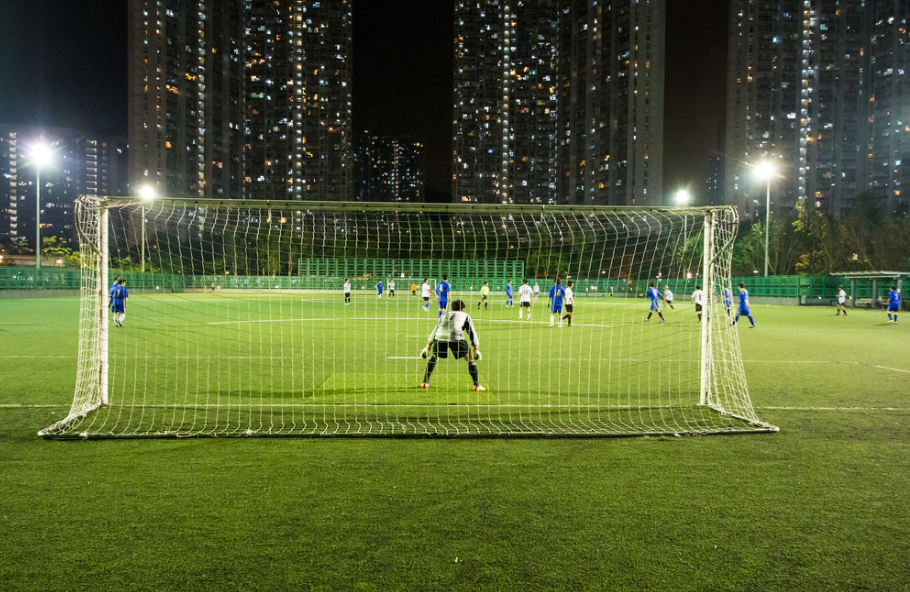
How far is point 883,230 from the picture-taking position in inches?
2099

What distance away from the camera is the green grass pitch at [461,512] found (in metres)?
2.94

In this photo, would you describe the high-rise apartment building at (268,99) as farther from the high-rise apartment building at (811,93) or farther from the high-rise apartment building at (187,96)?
the high-rise apartment building at (811,93)

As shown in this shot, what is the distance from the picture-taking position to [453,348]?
25.4ft

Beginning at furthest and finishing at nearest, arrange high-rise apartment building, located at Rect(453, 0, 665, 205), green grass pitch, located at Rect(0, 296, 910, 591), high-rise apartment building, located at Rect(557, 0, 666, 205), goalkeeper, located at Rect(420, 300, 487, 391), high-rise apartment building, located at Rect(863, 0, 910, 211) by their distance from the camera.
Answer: high-rise apartment building, located at Rect(453, 0, 665, 205) < high-rise apartment building, located at Rect(557, 0, 666, 205) < high-rise apartment building, located at Rect(863, 0, 910, 211) < goalkeeper, located at Rect(420, 300, 487, 391) < green grass pitch, located at Rect(0, 296, 910, 591)

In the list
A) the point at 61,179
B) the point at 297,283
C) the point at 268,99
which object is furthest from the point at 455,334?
the point at 61,179

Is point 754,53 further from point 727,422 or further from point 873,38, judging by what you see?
point 727,422

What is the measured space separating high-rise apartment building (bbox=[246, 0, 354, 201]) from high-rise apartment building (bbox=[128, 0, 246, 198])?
5.06 metres

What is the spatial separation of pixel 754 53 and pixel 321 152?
96.0m

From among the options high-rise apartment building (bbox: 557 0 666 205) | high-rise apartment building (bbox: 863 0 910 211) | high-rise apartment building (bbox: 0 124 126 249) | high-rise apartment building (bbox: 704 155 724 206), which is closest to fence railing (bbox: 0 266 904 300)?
high-rise apartment building (bbox: 557 0 666 205)

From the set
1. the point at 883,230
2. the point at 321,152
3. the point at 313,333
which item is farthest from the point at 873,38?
the point at 313,333

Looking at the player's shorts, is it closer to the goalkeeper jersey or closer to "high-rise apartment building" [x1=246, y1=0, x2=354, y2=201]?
the goalkeeper jersey

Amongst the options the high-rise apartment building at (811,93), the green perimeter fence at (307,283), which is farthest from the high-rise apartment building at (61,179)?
the high-rise apartment building at (811,93)

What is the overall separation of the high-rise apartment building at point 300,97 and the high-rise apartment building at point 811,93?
8685cm

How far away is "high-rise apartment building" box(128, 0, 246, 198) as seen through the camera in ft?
313
